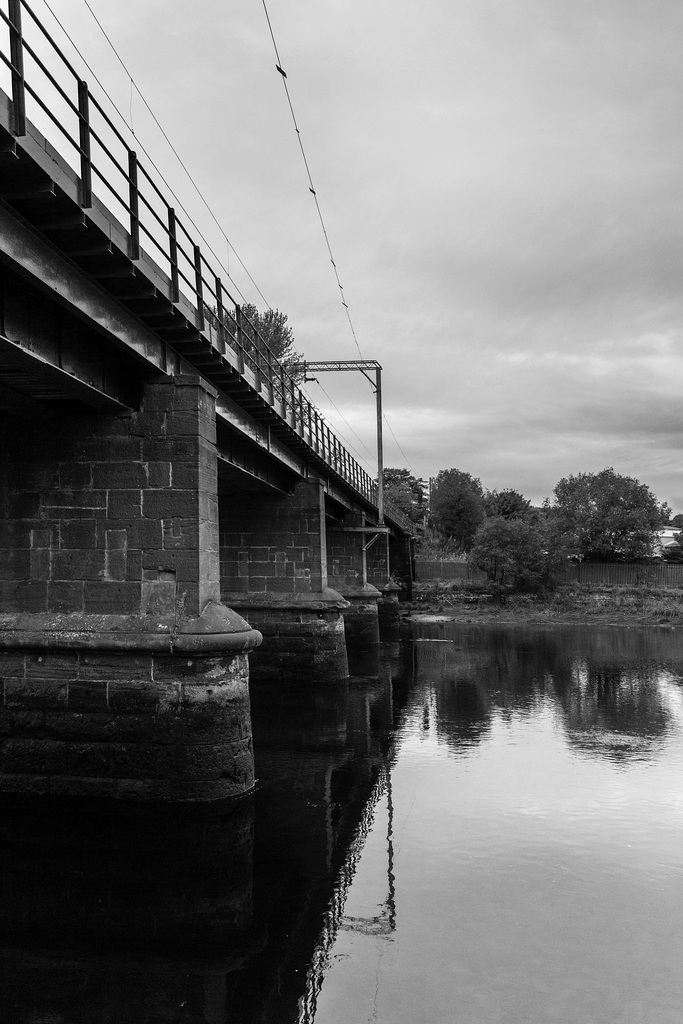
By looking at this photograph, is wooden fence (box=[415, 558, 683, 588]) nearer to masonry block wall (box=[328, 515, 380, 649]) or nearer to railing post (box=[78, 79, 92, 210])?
masonry block wall (box=[328, 515, 380, 649])

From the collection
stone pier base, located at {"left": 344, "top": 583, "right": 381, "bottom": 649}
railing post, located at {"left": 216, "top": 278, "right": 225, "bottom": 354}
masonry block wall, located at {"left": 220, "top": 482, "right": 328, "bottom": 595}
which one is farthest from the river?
stone pier base, located at {"left": 344, "top": 583, "right": 381, "bottom": 649}

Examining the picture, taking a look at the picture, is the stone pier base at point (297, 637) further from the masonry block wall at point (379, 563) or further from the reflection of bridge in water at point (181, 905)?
the masonry block wall at point (379, 563)

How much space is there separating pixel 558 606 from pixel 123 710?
41759 mm

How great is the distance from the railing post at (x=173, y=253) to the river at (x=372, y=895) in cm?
609

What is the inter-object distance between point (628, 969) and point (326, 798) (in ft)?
17.5

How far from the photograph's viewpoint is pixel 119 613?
10.3 metres

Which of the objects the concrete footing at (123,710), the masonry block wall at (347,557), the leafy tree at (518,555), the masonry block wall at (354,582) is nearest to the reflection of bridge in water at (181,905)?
the concrete footing at (123,710)

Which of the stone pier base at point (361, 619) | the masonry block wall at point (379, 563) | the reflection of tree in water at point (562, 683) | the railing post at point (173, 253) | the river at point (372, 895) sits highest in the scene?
the railing post at point (173, 253)

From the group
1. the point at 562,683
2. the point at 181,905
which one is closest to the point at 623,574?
the point at 562,683

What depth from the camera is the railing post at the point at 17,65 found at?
20.0 feet

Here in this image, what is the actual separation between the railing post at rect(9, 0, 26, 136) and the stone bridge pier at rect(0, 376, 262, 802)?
15.1 feet

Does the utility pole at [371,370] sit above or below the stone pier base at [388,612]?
above

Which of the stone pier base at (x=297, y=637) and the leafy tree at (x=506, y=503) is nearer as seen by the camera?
the stone pier base at (x=297, y=637)

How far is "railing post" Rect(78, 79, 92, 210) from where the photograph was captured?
23.7ft
